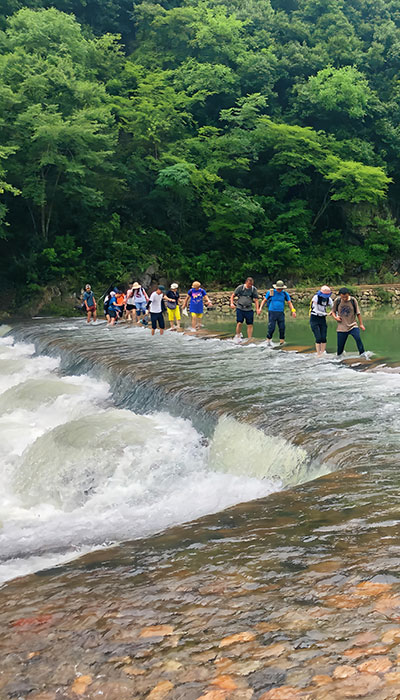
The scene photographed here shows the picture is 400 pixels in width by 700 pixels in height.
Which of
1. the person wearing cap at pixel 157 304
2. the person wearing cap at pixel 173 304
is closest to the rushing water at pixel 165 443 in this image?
the person wearing cap at pixel 157 304

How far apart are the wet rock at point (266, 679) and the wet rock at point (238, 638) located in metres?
0.26

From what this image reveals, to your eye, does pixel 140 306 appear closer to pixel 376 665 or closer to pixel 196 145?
pixel 196 145

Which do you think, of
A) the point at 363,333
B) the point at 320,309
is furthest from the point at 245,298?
the point at 363,333

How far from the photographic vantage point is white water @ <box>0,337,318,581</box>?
17.8 feet

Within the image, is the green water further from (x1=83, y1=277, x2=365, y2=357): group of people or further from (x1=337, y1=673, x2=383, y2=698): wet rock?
(x1=337, y1=673, x2=383, y2=698): wet rock

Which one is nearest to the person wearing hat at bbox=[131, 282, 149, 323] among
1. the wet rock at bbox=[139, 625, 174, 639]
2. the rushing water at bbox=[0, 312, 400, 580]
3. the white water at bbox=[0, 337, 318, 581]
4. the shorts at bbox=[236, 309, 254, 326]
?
the shorts at bbox=[236, 309, 254, 326]

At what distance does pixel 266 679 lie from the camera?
8.57ft

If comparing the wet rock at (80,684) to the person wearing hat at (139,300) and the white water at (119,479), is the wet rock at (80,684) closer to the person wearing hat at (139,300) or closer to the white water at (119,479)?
the white water at (119,479)

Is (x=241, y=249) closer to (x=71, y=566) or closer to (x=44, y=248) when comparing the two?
(x=44, y=248)

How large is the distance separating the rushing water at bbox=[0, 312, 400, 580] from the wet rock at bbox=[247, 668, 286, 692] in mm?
2435

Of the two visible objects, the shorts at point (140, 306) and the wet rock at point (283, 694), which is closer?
the wet rock at point (283, 694)

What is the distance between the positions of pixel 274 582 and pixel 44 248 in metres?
29.1

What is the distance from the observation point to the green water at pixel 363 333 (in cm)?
1598

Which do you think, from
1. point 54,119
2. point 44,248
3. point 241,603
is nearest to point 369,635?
point 241,603
